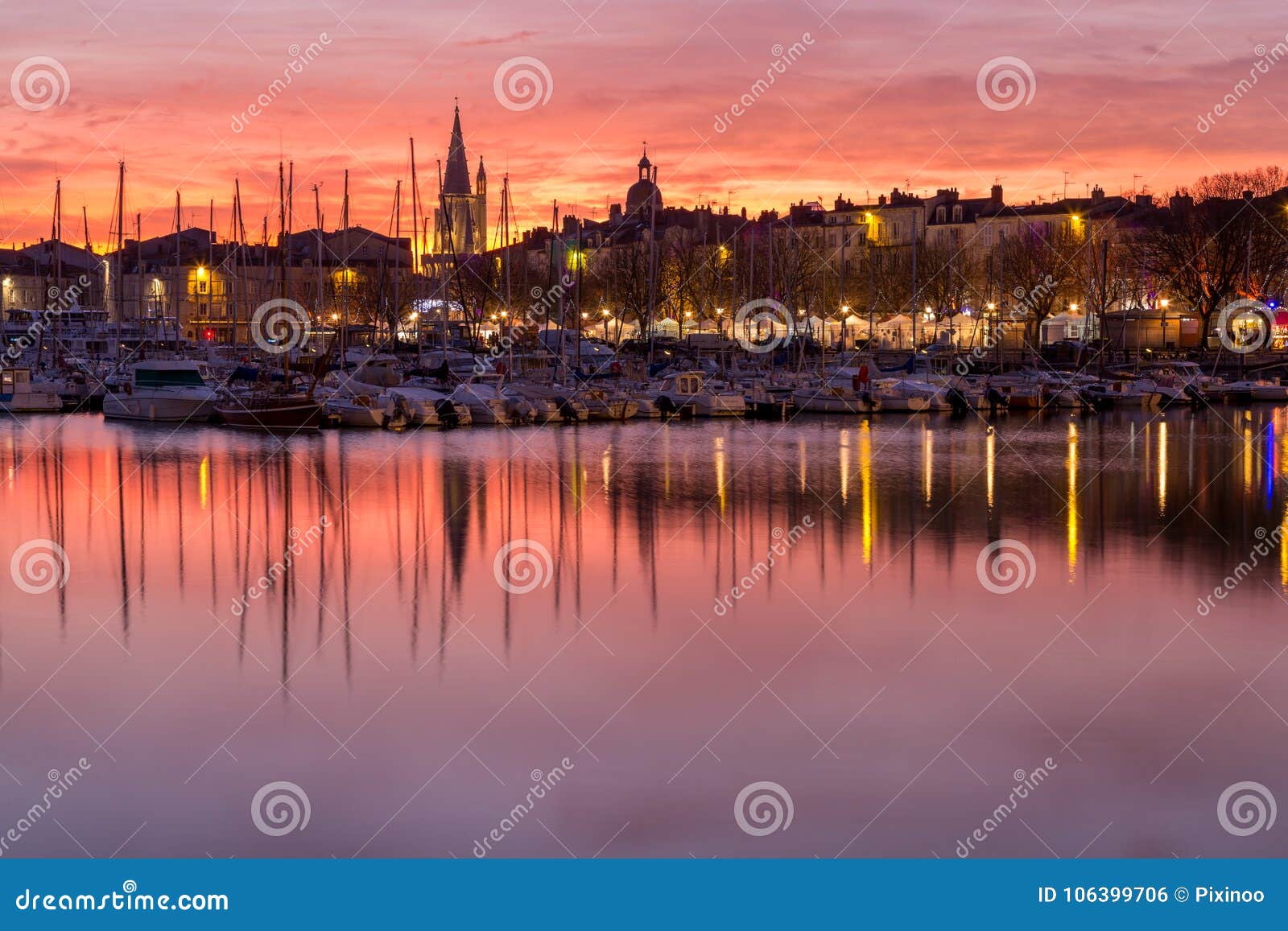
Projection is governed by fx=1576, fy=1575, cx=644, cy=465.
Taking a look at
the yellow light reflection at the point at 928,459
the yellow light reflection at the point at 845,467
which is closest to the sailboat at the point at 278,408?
the yellow light reflection at the point at 845,467

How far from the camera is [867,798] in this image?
1192cm

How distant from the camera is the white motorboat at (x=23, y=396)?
189 ft

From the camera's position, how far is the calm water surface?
38.0ft

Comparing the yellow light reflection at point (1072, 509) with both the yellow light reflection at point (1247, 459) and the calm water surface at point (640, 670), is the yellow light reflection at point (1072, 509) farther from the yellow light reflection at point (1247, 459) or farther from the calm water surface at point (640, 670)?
the yellow light reflection at point (1247, 459)

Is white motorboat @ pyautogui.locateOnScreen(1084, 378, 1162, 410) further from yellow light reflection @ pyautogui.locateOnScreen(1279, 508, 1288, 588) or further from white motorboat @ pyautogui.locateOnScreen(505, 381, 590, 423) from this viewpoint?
yellow light reflection @ pyautogui.locateOnScreen(1279, 508, 1288, 588)

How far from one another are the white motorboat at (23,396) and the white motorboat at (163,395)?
2.80 m

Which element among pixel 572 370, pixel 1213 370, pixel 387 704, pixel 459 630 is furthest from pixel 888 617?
pixel 1213 370

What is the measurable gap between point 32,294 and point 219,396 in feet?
366

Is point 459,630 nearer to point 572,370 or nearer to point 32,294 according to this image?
point 572,370

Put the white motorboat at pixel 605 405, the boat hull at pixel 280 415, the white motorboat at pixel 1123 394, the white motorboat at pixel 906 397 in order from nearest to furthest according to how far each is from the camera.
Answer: the boat hull at pixel 280 415, the white motorboat at pixel 605 405, the white motorboat at pixel 906 397, the white motorboat at pixel 1123 394

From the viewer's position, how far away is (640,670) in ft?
52.6

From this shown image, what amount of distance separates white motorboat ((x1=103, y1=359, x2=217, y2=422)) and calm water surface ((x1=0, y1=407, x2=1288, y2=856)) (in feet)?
72.1

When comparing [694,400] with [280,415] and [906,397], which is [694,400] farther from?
[280,415]

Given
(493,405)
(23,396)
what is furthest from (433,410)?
(23,396)
